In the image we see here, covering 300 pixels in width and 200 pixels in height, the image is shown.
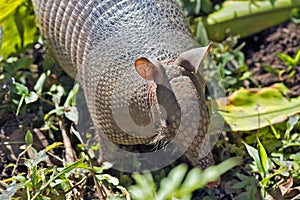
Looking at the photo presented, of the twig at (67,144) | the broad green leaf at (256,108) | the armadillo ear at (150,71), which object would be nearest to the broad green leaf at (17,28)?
the twig at (67,144)

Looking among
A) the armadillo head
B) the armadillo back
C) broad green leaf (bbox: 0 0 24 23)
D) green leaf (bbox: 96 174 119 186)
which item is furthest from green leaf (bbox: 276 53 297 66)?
broad green leaf (bbox: 0 0 24 23)

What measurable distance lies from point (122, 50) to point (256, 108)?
1191 mm

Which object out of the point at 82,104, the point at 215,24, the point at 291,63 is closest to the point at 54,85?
the point at 82,104

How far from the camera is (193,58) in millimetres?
1979

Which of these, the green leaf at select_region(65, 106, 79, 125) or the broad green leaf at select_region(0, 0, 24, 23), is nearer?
the green leaf at select_region(65, 106, 79, 125)

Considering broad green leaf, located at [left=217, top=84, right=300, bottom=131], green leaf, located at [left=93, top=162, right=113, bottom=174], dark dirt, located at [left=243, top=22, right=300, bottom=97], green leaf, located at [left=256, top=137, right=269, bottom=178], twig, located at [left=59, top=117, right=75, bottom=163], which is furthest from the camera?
dark dirt, located at [left=243, top=22, right=300, bottom=97]

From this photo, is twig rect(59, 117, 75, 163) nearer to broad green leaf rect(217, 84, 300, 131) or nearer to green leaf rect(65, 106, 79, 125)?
green leaf rect(65, 106, 79, 125)

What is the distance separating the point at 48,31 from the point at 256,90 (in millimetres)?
1419

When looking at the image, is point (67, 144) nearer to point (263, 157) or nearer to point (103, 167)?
point (103, 167)

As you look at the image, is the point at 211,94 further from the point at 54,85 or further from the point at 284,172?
the point at 54,85

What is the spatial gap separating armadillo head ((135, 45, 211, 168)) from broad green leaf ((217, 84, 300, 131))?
968mm

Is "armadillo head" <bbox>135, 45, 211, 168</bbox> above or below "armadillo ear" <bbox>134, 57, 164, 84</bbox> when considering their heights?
below

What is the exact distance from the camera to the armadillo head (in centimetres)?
199

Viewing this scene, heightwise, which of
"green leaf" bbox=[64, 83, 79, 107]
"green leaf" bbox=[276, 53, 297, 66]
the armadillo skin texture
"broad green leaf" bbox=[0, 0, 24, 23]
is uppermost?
"broad green leaf" bbox=[0, 0, 24, 23]
